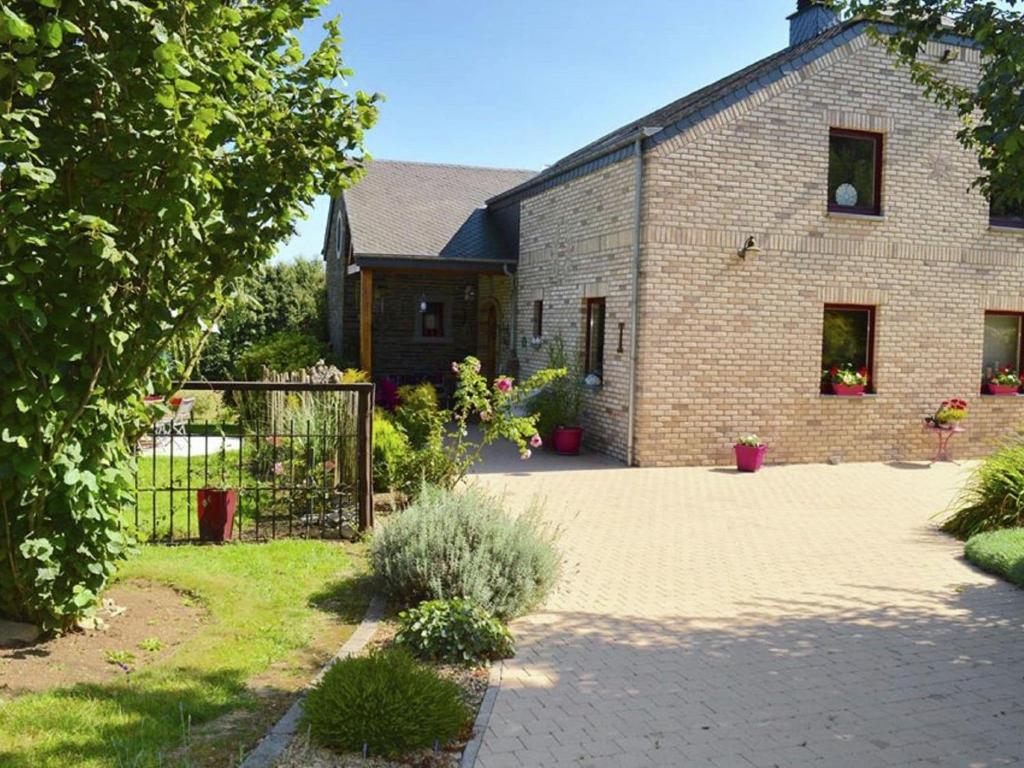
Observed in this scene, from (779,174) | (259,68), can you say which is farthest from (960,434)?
(259,68)

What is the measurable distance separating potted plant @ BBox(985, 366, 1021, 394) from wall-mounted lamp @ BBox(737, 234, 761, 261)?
498 centimetres

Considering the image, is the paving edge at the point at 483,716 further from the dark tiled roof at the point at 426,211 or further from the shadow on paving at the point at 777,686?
the dark tiled roof at the point at 426,211

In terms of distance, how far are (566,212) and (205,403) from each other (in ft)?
24.9

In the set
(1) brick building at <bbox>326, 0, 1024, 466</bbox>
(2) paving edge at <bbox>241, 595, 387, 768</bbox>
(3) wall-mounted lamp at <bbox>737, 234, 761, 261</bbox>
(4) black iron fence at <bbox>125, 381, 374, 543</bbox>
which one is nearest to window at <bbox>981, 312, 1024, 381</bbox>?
(1) brick building at <bbox>326, 0, 1024, 466</bbox>

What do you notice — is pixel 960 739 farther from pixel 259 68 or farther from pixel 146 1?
pixel 146 1

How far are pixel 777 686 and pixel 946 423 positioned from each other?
10502 mm

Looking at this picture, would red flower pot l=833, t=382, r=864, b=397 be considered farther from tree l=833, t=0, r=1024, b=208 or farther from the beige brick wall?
tree l=833, t=0, r=1024, b=208

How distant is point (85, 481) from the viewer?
187 inches

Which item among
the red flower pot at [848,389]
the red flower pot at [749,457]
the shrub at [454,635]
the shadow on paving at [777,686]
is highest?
the red flower pot at [848,389]

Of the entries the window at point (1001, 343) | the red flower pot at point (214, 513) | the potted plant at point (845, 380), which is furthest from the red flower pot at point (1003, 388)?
the red flower pot at point (214, 513)

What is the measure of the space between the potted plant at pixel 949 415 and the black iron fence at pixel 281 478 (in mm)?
9399

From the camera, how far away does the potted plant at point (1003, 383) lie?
1453cm

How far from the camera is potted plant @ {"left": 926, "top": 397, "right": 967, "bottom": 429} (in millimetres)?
13742

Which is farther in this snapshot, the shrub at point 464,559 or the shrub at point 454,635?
the shrub at point 464,559
